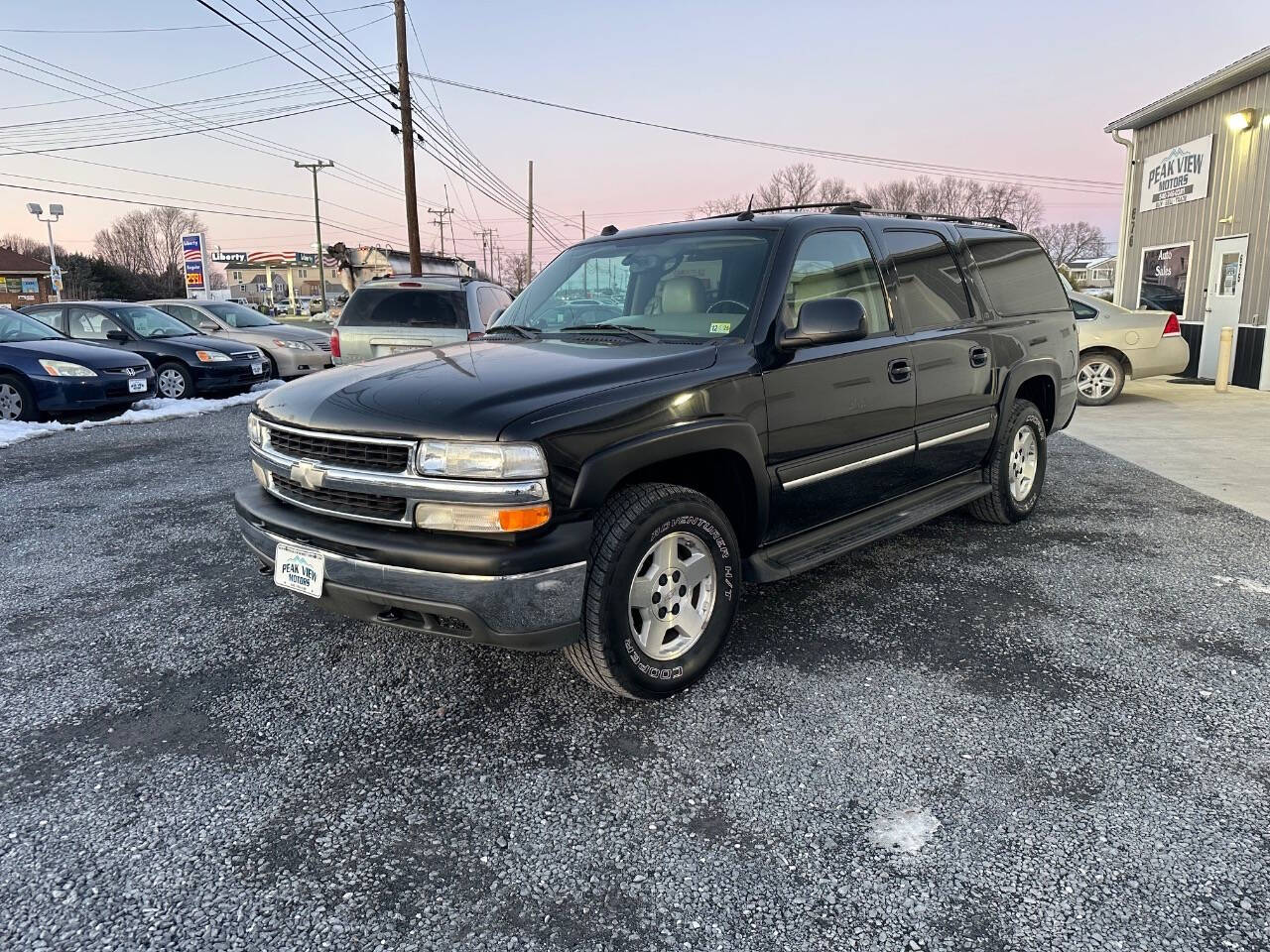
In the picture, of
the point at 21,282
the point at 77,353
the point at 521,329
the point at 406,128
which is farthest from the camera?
the point at 21,282

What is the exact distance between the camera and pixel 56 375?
9.39 m

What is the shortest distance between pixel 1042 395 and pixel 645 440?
3902mm

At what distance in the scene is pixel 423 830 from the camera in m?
2.41

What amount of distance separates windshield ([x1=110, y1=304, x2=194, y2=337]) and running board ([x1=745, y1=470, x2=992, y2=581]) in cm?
1182

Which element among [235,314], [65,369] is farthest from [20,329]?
[235,314]

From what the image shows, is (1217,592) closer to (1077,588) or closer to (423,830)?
(1077,588)

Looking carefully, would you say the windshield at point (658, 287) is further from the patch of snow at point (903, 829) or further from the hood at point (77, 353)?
the hood at point (77, 353)

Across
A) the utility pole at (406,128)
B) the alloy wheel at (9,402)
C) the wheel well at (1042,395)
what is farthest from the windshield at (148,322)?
the wheel well at (1042,395)

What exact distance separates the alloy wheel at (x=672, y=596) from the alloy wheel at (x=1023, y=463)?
9.82 feet

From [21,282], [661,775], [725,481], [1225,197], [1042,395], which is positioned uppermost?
[21,282]

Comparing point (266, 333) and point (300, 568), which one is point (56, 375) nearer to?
point (266, 333)

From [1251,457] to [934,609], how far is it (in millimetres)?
5748

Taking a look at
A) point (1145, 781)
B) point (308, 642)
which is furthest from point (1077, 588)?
point (308, 642)

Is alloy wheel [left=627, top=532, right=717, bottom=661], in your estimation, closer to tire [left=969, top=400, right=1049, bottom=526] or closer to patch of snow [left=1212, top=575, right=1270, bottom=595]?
tire [left=969, top=400, right=1049, bottom=526]
